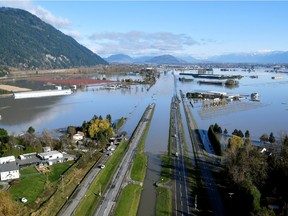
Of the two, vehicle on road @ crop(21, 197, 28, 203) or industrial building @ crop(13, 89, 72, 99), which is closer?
vehicle on road @ crop(21, 197, 28, 203)

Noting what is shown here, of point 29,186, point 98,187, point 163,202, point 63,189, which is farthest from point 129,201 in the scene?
point 29,186

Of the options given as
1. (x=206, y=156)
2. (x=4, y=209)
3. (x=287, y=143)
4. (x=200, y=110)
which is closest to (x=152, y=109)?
(x=200, y=110)

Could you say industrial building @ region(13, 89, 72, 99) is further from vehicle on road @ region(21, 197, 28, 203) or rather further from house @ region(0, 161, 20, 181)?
vehicle on road @ region(21, 197, 28, 203)

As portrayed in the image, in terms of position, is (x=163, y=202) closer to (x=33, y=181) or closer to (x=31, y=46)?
(x=33, y=181)

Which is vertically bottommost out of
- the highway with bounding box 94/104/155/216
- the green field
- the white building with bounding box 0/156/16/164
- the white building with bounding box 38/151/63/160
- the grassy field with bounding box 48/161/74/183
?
the highway with bounding box 94/104/155/216

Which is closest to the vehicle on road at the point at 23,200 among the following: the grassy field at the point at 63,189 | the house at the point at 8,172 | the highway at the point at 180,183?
the grassy field at the point at 63,189

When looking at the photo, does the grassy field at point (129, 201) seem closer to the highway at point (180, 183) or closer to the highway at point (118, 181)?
the highway at point (118, 181)

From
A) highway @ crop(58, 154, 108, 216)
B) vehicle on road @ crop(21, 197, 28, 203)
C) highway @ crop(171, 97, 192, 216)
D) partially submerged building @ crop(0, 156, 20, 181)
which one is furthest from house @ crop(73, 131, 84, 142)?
vehicle on road @ crop(21, 197, 28, 203)
